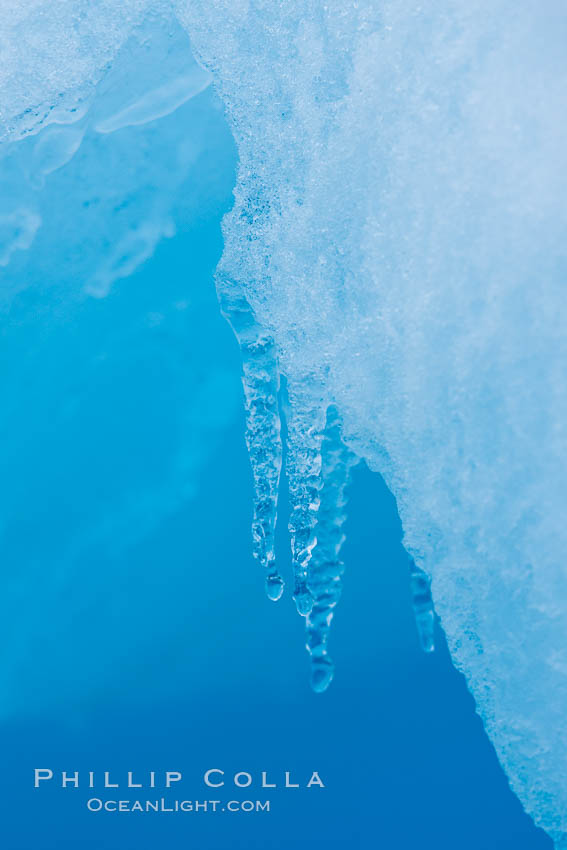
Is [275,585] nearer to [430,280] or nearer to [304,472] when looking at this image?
[304,472]

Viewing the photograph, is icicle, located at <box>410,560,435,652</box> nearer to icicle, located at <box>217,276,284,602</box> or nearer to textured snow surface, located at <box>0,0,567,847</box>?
textured snow surface, located at <box>0,0,567,847</box>

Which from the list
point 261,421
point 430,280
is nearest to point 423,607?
point 261,421

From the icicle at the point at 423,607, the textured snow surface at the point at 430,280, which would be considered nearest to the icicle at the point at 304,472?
the textured snow surface at the point at 430,280

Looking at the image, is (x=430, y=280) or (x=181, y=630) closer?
(x=430, y=280)

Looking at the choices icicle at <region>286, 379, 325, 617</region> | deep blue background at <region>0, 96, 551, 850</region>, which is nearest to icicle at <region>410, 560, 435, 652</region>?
deep blue background at <region>0, 96, 551, 850</region>

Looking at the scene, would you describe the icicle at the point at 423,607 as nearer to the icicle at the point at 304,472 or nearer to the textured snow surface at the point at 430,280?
the textured snow surface at the point at 430,280

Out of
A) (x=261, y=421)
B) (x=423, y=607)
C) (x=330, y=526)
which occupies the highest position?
(x=261, y=421)

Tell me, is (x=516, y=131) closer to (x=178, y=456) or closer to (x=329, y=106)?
(x=329, y=106)

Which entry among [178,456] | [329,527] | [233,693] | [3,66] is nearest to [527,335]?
[329,527]
